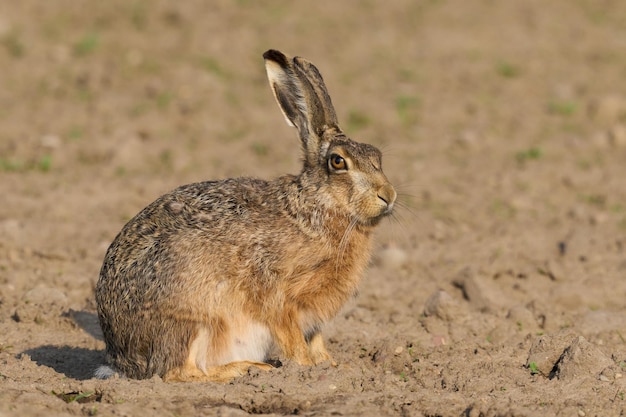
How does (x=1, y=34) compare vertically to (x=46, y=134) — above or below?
above

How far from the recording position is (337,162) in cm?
601

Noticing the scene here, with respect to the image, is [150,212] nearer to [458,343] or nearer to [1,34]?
[458,343]

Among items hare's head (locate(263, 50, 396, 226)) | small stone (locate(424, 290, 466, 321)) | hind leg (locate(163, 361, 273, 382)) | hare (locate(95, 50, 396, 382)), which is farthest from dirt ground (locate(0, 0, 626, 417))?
hare's head (locate(263, 50, 396, 226))

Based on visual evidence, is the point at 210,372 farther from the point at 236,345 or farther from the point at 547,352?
the point at 547,352

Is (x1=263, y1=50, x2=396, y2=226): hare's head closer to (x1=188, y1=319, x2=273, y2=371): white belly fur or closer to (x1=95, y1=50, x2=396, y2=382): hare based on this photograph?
(x1=95, y1=50, x2=396, y2=382): hare

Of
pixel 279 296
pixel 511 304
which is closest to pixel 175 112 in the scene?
pixel 511 304

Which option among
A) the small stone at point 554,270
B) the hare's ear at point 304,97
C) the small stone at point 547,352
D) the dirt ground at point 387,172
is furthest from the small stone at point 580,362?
the small stone at point 554,270

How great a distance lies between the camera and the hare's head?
5.92 meters

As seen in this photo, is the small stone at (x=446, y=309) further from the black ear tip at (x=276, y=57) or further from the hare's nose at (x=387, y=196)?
the black ear tip at (x=276, y=57)

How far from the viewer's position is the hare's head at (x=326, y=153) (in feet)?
19.4

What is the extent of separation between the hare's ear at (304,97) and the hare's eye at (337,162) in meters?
0.13

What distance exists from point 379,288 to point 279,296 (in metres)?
2.25

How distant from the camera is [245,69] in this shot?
13.3m

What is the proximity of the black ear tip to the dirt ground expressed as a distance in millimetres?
1612
